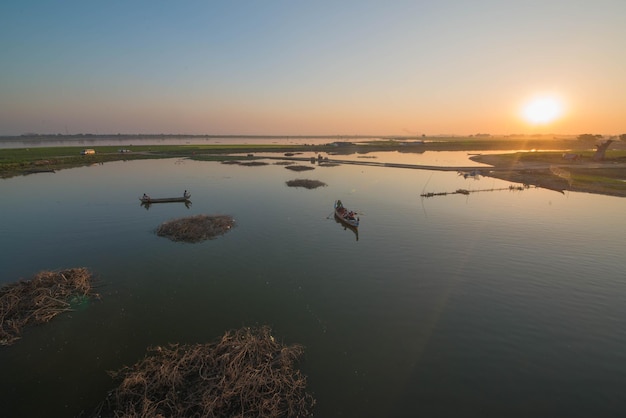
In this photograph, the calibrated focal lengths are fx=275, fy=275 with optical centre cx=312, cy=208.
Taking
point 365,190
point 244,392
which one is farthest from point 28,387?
point 365,190

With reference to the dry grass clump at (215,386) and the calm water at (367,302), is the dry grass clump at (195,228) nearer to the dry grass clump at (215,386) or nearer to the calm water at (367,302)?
the calm water at (367,302)

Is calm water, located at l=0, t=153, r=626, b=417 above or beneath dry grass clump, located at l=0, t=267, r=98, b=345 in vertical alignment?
beneath

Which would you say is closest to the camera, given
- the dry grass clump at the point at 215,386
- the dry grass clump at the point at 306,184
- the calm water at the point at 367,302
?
the dry grass clump at the point at 215,386

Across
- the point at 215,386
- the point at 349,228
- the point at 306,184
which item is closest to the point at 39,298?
the point at 215,386

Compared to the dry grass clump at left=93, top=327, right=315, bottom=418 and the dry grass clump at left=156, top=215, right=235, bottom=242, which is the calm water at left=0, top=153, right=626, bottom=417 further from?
the dry grass clump at left=156, top=215, right=235, bottom=242

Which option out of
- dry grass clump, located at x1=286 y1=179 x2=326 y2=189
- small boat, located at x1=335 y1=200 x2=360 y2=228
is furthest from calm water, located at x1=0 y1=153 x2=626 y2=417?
dry grass clump, located at x1=286 y1=179 x2=326 y2=189

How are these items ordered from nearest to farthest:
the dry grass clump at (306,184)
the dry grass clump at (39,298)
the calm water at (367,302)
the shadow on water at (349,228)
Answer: the calm water at (367,302) → the dry grass clump at (39,298) → the shadow on water at (349,228) → the dry grass clump at (306,184)

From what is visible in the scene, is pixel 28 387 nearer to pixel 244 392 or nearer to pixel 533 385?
pixel 244 392

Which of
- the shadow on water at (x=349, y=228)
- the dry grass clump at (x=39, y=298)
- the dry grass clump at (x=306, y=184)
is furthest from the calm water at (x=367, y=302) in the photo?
the dry grass clump at (x=306, y=184)
